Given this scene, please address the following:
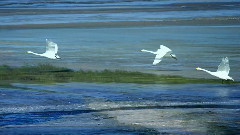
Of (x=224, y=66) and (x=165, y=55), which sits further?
(x=165, y=55)

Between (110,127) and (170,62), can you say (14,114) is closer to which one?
(110,127)

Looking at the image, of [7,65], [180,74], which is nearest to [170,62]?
[180,74]

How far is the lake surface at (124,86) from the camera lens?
14297mm

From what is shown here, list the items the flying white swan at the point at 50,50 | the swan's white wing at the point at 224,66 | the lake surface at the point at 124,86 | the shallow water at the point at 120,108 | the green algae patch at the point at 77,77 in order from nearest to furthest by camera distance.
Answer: the shallow water at the point at 120,108
the lake surface at the point at 124,86
the swan's white wing at the point at 224,66
the green algae patch at the point at 77,77
the flying white swan at the point at 50,50

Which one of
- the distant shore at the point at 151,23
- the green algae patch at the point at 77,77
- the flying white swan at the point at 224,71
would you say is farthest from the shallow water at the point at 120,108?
the distant shore at the point at 151,23

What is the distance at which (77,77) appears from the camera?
20.6 metres

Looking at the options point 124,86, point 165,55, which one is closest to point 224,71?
point 124,86

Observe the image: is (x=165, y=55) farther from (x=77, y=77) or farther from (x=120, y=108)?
(x=120, y=108)

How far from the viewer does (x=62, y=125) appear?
46.8 ft

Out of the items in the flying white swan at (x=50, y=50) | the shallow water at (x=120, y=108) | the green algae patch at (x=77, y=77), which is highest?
the flying white swan at (x=50, y=50)

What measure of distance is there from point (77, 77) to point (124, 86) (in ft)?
7.40

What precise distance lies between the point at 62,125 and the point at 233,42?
51.5 ft

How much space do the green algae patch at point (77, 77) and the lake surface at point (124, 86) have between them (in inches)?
23.3

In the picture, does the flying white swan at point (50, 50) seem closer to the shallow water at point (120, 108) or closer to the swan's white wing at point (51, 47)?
the swan's white wing at point (51, 47)
